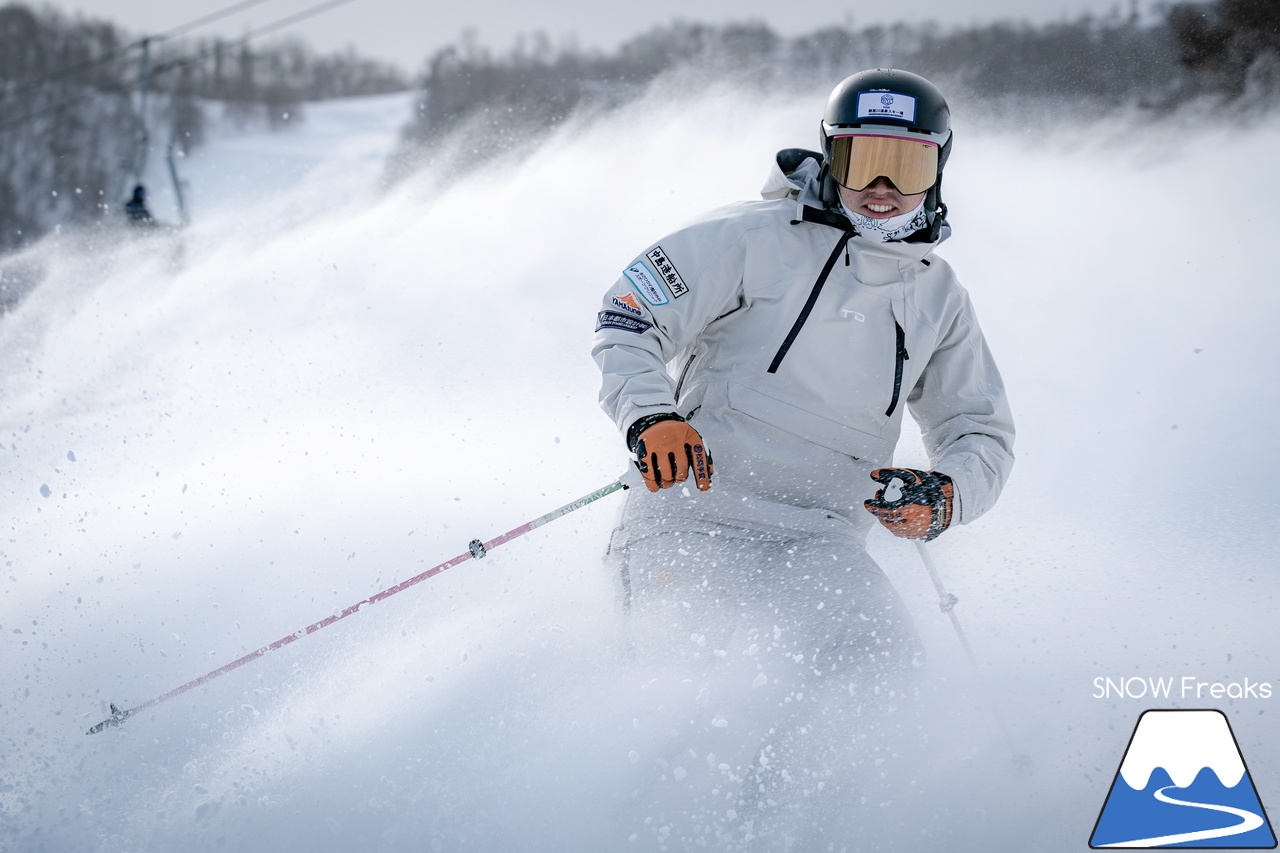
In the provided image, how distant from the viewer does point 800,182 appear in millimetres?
3014

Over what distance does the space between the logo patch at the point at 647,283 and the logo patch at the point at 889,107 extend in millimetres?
761

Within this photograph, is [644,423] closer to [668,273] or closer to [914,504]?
[668,273]

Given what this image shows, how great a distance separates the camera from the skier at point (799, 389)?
2.78 m

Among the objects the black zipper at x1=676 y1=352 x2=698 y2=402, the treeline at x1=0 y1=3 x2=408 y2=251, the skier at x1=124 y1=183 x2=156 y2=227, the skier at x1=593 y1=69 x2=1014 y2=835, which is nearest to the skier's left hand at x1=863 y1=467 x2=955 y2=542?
the skier at x1=593 y1=69 x2=1014 y2=835

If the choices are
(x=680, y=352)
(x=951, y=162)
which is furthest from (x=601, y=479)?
(x=951, y=162)

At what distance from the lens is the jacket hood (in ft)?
9.57

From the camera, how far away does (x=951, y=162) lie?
801 centimetres

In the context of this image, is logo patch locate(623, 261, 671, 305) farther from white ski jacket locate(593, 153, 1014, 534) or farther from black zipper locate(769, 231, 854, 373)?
black zipper locate(769, 231, 854, 373)

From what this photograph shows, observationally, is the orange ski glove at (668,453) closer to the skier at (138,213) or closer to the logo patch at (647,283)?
the logo patch at (647,283)

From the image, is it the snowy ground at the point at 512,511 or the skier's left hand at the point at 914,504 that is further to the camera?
the skier's left hand at the point at 914,504

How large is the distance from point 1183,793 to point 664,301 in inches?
78.8

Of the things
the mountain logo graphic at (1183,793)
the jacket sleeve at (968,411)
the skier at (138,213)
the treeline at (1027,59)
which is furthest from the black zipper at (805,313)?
the skier at (138,213)

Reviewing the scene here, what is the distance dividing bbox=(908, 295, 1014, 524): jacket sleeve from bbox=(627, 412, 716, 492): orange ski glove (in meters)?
0.78

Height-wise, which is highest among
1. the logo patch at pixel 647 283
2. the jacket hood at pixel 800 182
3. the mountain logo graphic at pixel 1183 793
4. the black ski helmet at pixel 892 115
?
the black ski helmet at pixel 892 115
